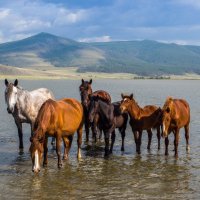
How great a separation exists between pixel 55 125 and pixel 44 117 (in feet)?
1.90

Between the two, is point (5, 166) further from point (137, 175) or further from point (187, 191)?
point (187, 191)

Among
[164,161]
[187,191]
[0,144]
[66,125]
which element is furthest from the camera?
[0,144]

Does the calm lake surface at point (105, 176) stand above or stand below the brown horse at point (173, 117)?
below

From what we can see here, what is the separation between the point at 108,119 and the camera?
13766 millimetres

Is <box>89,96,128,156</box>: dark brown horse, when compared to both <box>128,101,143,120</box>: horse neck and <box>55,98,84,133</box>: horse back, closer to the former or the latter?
<box>128,101,143,120</box>: horse neck

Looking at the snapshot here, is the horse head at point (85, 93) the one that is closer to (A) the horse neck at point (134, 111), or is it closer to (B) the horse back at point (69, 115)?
(B) the horse back at point (69, 115)

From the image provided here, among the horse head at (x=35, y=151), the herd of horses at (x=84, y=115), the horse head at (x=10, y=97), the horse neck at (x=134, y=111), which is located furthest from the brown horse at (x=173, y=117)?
the horse head at (x=10, y=97)

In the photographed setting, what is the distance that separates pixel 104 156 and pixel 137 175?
8.93 feet

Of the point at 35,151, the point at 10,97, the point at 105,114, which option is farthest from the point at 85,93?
the point at 35,151

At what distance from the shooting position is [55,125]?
1155 cm

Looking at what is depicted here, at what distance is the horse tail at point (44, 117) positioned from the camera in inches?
430

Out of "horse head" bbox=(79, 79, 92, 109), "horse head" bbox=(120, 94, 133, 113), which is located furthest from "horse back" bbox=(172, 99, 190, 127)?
"horse head" bbox=(79, 79, 92, 109)

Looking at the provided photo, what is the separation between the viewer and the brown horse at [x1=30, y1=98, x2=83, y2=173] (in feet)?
34.1

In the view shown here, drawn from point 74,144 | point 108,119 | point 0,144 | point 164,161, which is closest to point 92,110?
point 108,119
